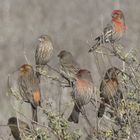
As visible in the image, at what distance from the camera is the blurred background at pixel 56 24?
55.1 ft

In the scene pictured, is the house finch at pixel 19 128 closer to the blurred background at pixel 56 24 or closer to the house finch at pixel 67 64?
the house finch at pixel 67 64

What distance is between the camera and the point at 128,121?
6.17m

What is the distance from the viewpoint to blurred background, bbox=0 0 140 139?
1680 centimetres

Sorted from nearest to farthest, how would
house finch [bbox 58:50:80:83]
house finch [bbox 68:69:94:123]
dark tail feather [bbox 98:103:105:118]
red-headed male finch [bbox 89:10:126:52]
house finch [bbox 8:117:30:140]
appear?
house finch [bbox 8:117:30:140] → dark tail feather [bbox 98:103:105:118] → house finch [bbox 68:69:94:123] → red-headed male finch [bbox 89:10:126:52] → house finch [bbox 58:50:80:83]

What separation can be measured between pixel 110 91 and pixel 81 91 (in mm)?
712

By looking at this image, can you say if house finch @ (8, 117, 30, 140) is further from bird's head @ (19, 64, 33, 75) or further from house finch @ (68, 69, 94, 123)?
bird's head @ (19, 64, 33, 75)

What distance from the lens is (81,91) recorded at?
7266 millimetres

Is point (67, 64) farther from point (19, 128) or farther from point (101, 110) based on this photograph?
point (19, 128)

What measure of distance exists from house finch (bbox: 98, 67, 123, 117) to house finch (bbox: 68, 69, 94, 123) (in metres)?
0.13

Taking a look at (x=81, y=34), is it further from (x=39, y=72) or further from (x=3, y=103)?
(x=39, y=72)

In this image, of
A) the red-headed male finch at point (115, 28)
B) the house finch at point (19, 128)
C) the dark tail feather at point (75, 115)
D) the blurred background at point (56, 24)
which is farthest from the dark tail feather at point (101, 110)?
the blurred background at point (56, 24)

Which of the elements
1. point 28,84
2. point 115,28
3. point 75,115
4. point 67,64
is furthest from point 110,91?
point 115,28

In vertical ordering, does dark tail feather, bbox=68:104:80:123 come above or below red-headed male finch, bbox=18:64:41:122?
below

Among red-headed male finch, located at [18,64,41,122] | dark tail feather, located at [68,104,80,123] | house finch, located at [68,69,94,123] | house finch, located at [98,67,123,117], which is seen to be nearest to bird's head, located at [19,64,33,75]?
red-headed male finch, located at [18,64,41,122]
